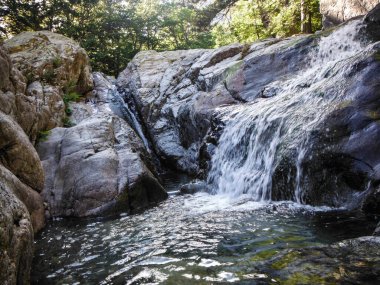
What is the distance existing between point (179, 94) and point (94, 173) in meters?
7.83

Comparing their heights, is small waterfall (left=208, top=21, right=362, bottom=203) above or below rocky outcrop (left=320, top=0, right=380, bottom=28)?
below

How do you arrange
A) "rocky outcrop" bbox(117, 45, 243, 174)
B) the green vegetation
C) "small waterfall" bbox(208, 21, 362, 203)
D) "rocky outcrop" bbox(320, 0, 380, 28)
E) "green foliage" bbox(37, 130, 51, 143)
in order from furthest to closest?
the green vegetation < "rocky outcrop" bbox(320, 0, 380, 28) < "rocky outcrop" bbox(117, 45, 243, 174) < "green foliage" bbox(37, 130, 51, 143) < "small waterfall" bbox(208, 21, 362, 203)

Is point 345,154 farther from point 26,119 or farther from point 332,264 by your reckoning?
point 26,119

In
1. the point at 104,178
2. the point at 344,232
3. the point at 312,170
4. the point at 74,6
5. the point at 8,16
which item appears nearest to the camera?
the point at 344,232

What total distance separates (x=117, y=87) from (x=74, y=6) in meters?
10.4

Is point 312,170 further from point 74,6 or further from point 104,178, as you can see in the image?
point 74,6

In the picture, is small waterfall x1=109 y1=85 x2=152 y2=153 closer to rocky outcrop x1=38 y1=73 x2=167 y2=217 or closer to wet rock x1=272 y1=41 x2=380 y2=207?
rocky outcrop x1=38 y1=73 x2=167 y2=217

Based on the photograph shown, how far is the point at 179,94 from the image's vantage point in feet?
49.2

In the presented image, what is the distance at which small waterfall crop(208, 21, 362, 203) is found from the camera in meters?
6.70

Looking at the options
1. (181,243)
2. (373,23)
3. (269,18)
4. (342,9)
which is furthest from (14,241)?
(269,18)

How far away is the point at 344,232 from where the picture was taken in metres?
4.25

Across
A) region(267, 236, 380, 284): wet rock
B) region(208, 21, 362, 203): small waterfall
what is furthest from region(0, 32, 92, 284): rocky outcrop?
region(208, 21, 362, 203): small waterfall

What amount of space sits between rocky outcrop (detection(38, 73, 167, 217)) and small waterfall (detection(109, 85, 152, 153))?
545cm

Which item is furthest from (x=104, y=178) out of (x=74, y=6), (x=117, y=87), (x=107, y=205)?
(x=74, y=6)
